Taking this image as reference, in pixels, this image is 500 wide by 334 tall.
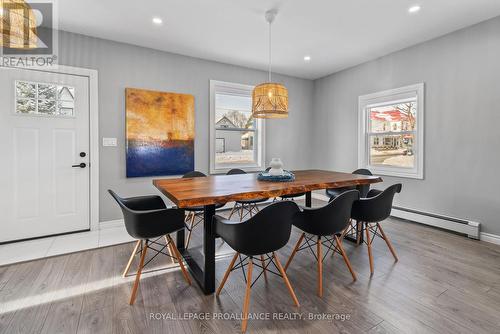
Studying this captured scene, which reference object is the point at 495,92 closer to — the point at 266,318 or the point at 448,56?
the point at 448,56

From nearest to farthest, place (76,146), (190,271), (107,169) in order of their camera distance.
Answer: (190,271), (76,146), (107,169)

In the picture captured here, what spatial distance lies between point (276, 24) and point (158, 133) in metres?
2.28

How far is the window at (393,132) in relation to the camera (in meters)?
3.71

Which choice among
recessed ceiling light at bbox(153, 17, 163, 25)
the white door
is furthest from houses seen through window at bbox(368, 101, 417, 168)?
the white door

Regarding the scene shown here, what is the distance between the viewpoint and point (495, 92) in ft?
9.68

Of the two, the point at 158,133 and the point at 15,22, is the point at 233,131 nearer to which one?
the point at 158,133

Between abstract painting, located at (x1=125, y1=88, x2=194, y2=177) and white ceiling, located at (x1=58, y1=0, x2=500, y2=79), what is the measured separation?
31.2 inches

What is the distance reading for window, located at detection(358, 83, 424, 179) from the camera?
3.71 m

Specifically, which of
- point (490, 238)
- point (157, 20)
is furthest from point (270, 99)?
point (490, 238)

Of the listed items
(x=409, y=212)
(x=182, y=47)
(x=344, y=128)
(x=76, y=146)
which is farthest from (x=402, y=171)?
(x=76, y=146)

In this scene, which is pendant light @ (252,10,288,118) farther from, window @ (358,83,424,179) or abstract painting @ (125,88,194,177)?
window @ (358,83,424,179)

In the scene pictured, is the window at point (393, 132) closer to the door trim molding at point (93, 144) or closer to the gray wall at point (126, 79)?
the gray wall at point (126, 79)

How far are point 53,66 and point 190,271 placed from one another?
311 cm

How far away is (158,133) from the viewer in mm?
3766
